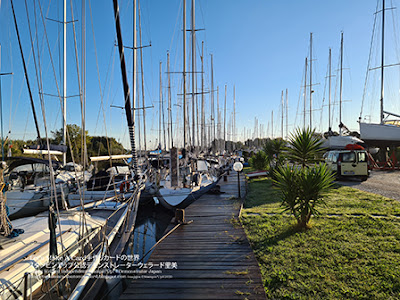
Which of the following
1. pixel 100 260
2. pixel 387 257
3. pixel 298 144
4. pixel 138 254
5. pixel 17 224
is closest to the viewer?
pixel 387 257

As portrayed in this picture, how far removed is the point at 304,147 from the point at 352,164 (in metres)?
11.5

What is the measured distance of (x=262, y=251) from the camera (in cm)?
596

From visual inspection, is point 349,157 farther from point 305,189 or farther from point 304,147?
point 305,189

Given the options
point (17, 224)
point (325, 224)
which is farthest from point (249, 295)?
point (17, 224)

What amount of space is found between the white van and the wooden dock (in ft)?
42.2

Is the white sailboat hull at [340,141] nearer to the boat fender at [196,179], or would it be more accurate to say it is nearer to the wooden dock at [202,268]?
the boat fender at [196,179]

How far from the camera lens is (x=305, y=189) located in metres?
7.00

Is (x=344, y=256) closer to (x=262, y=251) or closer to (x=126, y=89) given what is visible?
(x=262, y=251)

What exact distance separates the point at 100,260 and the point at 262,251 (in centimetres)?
401

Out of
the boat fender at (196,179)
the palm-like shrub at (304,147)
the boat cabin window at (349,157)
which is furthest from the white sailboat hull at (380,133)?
the palm-like shrub at (304,147)

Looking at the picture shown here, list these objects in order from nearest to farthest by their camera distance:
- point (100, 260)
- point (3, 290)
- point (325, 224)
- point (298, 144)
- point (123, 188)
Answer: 1. point (3, 290)
2. point (100, 260)
3. point (325, 224)
4. point (298, 144)
5. point (123, 188)

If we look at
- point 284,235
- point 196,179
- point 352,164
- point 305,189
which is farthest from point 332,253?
point 352,164

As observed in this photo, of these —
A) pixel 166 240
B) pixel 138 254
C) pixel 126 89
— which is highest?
pixel 126 89

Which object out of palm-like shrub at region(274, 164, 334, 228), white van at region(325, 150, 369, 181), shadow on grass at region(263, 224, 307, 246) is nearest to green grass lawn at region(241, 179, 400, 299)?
shadow on grass at region(263, 224, 307, 246)
